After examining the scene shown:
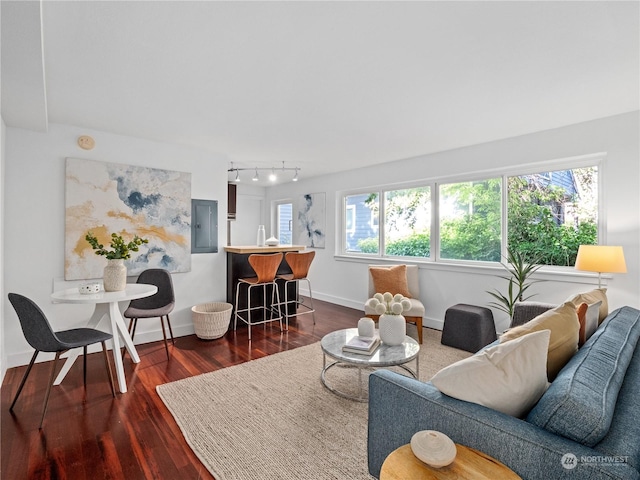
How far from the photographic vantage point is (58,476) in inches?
66.2

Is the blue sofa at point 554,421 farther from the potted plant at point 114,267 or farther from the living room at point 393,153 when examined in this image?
the potted plant at point 114,267

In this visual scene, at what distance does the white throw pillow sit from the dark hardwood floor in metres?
1.43

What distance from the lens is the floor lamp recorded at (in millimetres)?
2617

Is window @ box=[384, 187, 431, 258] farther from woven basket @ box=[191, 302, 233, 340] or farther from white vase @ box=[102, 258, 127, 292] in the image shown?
white vase @ box=[102, 258, 127, 292]

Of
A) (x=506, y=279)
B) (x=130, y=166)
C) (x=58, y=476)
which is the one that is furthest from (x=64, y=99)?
(x=506, y=279)

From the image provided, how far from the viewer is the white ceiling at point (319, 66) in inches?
62.9

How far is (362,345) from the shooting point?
7.91 feet

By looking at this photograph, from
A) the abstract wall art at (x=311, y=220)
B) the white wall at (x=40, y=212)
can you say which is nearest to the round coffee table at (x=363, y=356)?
the white wall at (x=40, y=212)

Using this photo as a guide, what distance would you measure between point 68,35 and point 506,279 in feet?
13.9

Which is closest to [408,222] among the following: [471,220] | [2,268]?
[471,220]

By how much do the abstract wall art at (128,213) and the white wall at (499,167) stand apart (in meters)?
2.64

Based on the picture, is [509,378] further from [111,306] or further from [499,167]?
[499,167]

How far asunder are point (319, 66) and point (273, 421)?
2.33 metres

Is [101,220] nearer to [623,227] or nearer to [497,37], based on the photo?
[497,37]
